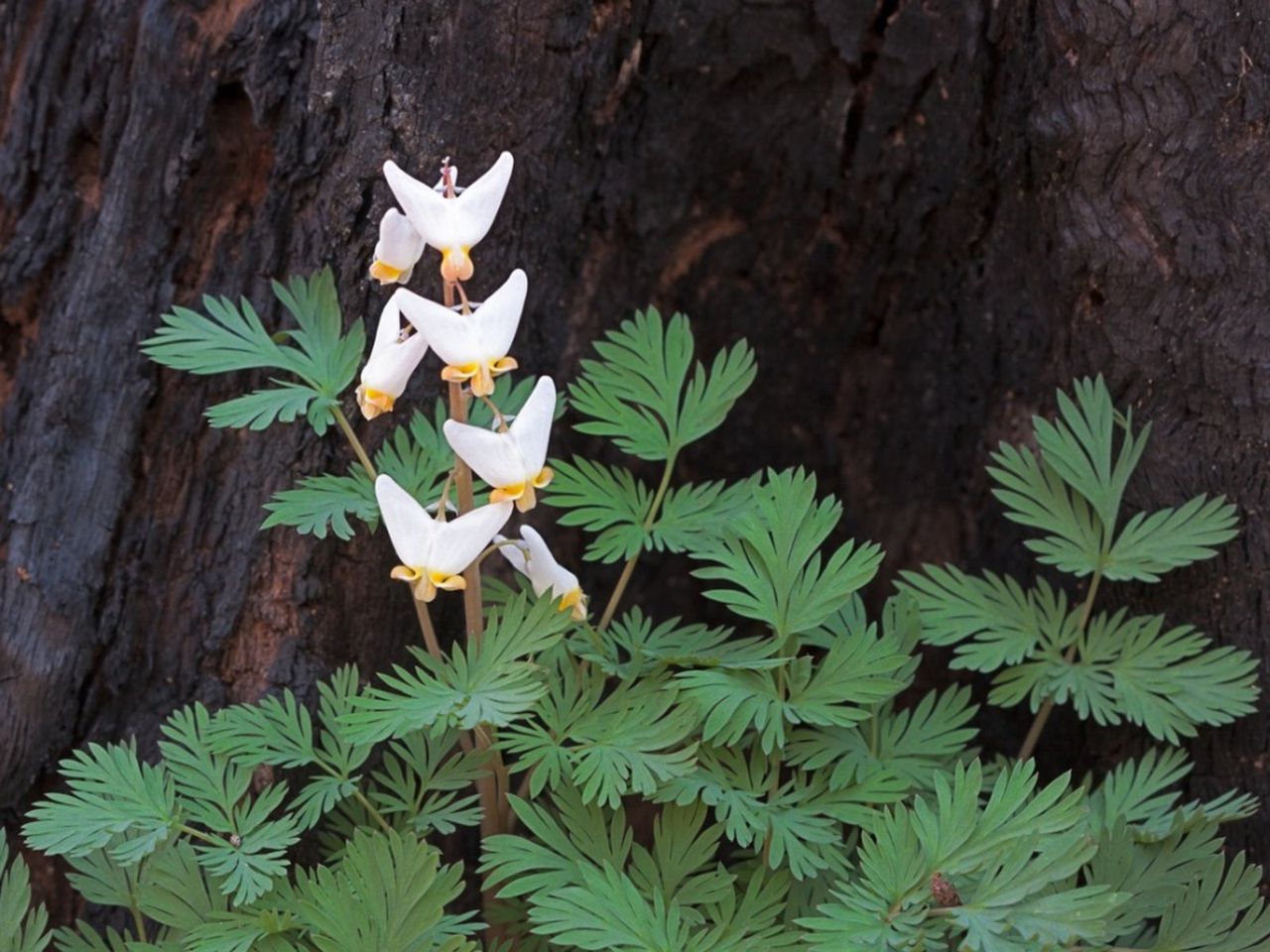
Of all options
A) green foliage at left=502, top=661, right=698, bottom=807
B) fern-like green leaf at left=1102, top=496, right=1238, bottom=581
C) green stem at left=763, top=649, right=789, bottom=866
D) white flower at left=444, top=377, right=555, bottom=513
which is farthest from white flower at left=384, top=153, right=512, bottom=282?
fern-like green leaf at left=1102, top=496, right=1238, bottom=581

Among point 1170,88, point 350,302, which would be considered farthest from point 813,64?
point 350,302

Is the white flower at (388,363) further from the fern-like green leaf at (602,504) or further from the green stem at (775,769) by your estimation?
the green stem at (775,769)

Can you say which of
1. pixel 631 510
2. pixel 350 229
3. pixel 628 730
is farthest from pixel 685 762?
pixel 350 229

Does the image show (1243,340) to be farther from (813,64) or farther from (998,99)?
(813,64)

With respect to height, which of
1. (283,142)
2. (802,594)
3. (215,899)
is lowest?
(215,899)

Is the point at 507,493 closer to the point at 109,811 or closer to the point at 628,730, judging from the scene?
the point at 628,730

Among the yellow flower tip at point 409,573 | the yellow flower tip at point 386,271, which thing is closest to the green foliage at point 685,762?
the yellow flower tip at point 409,573
